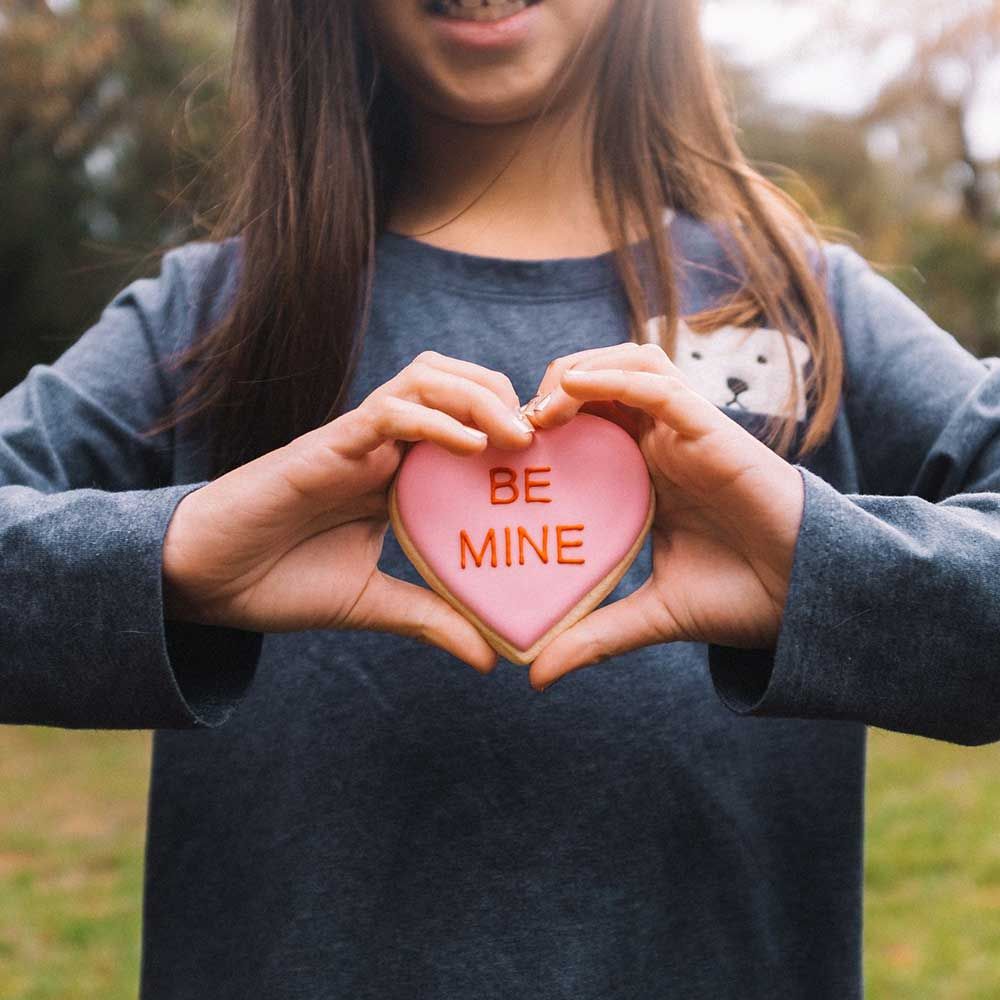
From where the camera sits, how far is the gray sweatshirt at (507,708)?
116cm

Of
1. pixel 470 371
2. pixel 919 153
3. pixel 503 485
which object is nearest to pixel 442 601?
pixel 503 485

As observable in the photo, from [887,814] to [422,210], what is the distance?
408 centimetres

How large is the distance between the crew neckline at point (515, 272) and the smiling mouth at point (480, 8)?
300mm

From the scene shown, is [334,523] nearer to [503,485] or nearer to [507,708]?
[503,485]

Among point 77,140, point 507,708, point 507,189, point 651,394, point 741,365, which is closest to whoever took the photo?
point 651,394

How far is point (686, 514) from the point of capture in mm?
1236

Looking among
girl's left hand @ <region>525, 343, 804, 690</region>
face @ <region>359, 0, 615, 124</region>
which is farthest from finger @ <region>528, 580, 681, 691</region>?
face @ <region>359, 0, 615, 124</region>

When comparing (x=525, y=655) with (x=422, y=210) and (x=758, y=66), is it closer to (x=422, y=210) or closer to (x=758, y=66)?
(x=422, y=210)

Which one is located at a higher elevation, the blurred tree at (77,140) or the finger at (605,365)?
the finger at (605,365)

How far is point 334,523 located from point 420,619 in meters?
0.15

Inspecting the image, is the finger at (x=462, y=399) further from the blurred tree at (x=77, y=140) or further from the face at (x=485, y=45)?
the blurred tree at (x=77, y=140)

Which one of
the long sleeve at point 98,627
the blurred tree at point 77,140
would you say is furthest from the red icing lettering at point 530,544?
the blurred tree at point 77,140

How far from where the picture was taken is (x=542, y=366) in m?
1.52

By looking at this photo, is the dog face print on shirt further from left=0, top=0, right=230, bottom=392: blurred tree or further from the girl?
left=0, top=0, right=230, bottom=392: blurred tree
